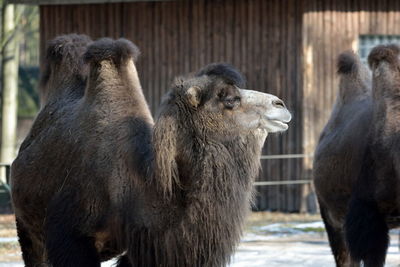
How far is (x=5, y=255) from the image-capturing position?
1126 cm

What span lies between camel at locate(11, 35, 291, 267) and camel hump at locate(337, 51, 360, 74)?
4.40m

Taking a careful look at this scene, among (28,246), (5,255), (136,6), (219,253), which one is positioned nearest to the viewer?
(219,253)

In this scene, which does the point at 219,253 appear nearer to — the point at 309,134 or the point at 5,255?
the point at 5,255

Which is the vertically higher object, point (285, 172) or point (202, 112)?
point (202, 112)

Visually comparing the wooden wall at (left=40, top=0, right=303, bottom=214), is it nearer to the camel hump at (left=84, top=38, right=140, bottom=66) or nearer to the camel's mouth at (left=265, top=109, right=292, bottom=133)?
the camel hump at (left=84, top=38, right=140, bottom=66)

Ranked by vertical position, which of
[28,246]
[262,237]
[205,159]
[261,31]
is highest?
[261,31]

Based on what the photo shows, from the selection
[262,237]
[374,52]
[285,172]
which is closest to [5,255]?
[262,237]

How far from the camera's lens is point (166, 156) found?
551 cm

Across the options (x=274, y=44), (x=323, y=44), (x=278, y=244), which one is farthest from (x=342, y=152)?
(x=274, y=44)

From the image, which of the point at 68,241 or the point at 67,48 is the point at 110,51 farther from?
the point at 68,241

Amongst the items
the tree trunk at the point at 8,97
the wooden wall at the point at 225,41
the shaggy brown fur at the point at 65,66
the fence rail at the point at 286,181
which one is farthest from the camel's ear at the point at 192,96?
the tree trunk at the point at 8,97

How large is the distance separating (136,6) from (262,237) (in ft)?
21.4

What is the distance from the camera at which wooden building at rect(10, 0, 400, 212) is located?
1716 centimetres

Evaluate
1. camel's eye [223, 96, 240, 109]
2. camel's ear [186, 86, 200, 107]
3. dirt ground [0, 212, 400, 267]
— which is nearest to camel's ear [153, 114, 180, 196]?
camel's ear [186, 86, 200, 107]
